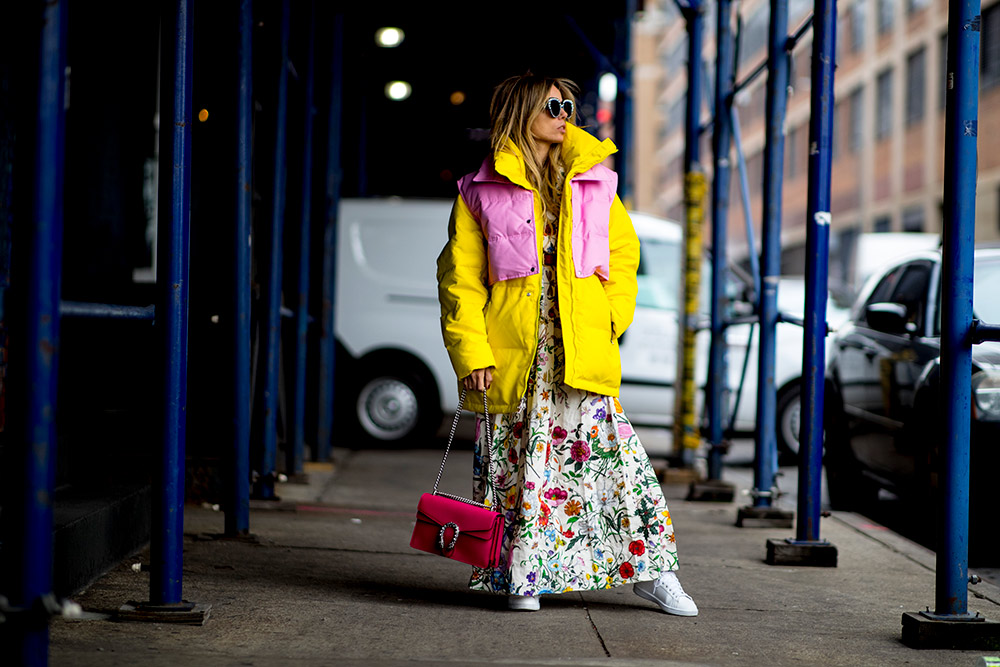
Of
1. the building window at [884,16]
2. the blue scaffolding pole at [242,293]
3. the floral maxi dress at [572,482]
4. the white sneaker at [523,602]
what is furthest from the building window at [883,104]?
the white sneaker at [523,602]

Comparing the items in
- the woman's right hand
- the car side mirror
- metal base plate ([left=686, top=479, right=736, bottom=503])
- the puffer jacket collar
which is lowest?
metal base plate ([left=686, top=479, right=736, bottom=503])

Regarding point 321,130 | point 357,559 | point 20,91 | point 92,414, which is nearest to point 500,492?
point 357,559

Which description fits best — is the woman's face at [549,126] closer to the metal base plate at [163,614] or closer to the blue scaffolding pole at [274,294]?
the metal base plate at [163,614]

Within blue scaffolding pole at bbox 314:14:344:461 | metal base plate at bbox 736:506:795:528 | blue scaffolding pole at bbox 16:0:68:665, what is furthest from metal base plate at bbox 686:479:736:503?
blue scaffolding pole at bbox 16:0:68:665

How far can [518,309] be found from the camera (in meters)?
4.08

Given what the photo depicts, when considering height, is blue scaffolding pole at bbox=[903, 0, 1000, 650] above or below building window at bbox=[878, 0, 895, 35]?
below

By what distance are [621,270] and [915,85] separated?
27674 mm

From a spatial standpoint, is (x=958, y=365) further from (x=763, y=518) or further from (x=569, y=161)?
(x=763, y=518)

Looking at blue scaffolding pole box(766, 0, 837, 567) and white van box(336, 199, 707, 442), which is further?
white van box(336, 199, 707, 442)

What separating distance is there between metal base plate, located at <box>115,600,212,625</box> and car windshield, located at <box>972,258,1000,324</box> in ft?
13.8

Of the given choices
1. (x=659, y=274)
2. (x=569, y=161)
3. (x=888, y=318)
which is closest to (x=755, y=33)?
(x=659, y=274)

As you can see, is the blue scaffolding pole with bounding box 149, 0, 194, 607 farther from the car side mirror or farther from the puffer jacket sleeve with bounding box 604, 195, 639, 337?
the car side mirror

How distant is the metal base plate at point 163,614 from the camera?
373 cm

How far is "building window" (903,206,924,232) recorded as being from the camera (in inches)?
1146
